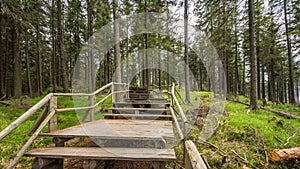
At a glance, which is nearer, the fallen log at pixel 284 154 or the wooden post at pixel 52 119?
the wooden post at pixel 52 119

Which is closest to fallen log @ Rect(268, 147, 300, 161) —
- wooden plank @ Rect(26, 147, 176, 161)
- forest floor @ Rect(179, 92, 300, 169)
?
forest floor @ Rect(179, 92, 300, 169)

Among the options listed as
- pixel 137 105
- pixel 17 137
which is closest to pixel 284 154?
pixel 137 105

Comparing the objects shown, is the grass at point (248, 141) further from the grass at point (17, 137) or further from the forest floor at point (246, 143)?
the grass at point (17, 137)

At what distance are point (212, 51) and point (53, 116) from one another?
18.0 metres

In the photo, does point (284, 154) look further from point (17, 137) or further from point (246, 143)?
point (17, 137)

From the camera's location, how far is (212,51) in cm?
1825

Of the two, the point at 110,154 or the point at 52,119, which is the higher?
the point at 52,119

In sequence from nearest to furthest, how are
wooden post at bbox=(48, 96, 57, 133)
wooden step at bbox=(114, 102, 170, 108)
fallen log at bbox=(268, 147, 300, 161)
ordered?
1. wooden post at bbox=(48, 96, 57, 133)
2. fallen log at bbox=(268, 147, 300, 161)
3. wooden step at bbox=(114, 102, 170, 108)

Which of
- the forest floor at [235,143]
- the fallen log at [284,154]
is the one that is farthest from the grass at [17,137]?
the fallen log at [284,154]

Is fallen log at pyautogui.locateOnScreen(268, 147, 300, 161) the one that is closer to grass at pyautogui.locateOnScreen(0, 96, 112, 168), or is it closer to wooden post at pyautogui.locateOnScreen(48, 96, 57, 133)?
wooden post at pyautogui.locateOnScreen(48, 96, 57, 133)

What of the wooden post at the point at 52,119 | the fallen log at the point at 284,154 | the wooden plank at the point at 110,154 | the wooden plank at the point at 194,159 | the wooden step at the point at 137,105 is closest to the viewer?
the wooden plank at the point at 194,159

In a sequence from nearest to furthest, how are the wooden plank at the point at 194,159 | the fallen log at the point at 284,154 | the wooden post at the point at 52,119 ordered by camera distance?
the wooden plank at the point at 194,159
the wooden post at the point at 52,119
the fallen log at the point at 284,154

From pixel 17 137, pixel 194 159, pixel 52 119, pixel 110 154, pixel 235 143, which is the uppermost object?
pixel 52 119

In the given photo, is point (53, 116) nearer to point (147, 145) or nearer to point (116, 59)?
point (147, 145)
